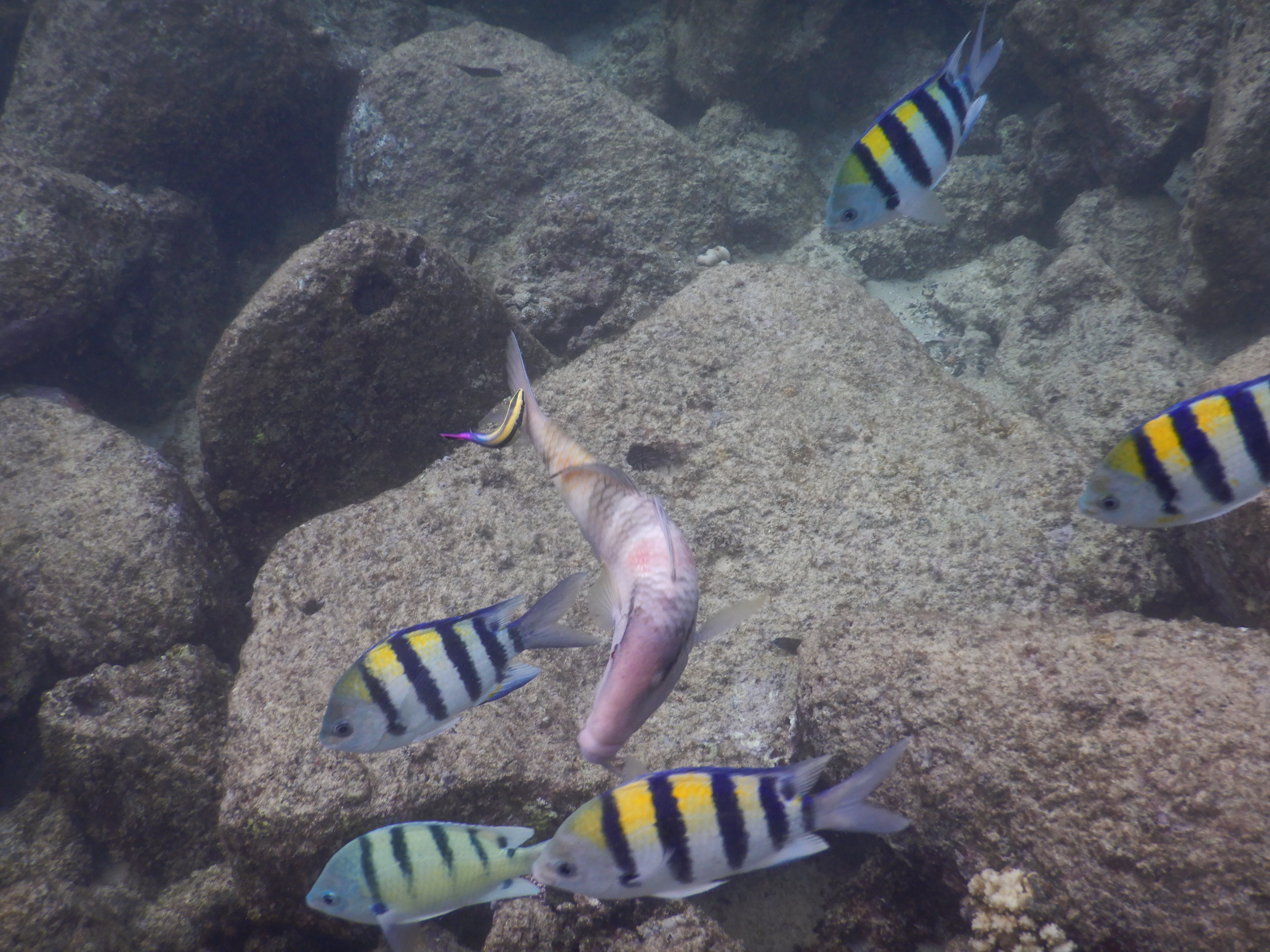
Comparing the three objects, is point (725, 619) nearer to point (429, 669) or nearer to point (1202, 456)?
point (429, 669)

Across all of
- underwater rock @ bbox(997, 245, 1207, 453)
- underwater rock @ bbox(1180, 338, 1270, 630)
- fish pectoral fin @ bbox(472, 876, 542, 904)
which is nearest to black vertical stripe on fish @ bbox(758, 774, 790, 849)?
fish pectoral fin @ bbox(472, 876, 542, 904)

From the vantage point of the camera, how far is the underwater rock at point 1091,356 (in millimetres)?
4520

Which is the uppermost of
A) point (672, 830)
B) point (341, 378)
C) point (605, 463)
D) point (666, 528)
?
point (341, 378)

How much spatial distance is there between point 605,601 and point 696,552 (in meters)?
2.01

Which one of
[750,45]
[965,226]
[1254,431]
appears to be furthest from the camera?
[750,45]

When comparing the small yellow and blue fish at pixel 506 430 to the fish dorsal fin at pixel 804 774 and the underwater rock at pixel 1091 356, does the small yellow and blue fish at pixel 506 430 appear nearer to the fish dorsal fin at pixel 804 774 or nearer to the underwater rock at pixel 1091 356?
the fish dorsal fin at pixel 804 774

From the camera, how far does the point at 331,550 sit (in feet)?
11.7

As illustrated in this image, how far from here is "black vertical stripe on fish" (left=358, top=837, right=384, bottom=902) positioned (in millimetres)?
2033

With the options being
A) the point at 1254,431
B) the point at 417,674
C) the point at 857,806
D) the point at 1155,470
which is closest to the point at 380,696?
the point at 417,674

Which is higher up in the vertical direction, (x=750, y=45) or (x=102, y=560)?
(x=750, y=45)

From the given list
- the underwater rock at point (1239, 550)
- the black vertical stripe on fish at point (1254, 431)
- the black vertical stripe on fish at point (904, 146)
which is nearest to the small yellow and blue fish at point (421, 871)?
the black vertical stripe on fish at point (1254, 431)

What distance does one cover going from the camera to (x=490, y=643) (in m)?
1.98

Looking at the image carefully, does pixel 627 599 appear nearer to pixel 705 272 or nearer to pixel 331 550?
pixel 331 550

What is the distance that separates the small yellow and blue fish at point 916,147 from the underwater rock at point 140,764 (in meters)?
4.23
